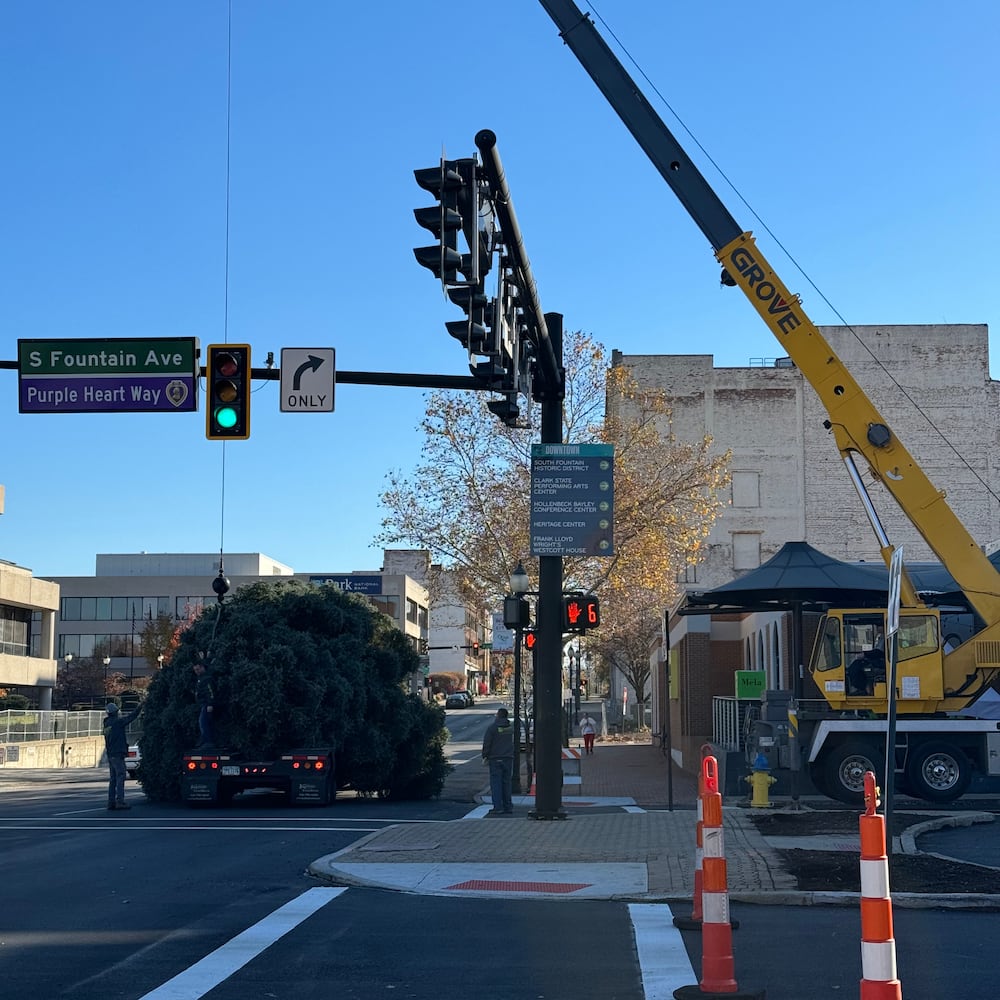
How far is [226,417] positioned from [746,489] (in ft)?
163

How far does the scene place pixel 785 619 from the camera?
3009 centimetres

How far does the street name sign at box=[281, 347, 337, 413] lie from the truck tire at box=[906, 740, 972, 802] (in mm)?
11426

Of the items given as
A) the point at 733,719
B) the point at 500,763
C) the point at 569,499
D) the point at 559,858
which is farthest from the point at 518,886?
the point at 733,719

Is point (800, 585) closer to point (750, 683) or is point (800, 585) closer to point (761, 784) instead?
point (750, 683)

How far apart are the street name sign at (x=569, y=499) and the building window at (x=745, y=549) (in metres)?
46.0

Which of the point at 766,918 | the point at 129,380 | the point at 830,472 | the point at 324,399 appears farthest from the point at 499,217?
the point at 830,472

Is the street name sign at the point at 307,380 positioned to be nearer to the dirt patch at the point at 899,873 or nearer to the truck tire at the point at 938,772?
the dirt patch at the point at 899,873

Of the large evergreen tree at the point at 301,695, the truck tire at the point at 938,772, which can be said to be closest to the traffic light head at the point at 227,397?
the large evergreen tree at the point at 301,695

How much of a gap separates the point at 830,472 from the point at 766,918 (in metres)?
55.5

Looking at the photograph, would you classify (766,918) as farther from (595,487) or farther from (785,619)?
(785,619)

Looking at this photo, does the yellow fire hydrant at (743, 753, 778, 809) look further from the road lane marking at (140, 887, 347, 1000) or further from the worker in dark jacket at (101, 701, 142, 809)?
the road lane marking at (140, 887, 347, 1000)

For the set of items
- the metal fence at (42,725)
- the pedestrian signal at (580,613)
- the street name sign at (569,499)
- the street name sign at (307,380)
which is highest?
the street name sign at (307,380)

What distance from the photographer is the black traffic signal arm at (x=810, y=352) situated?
67.9ft

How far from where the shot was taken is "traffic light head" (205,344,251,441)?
612 inches
